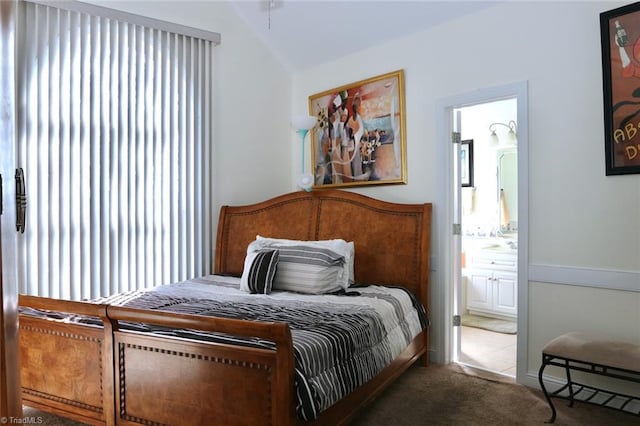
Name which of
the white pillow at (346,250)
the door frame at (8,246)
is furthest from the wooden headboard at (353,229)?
the door frame at (8,246)

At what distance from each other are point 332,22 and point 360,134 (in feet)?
3.18

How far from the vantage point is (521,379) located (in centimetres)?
288

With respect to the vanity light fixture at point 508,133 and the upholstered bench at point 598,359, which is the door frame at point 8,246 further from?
the vanity light fixture at point 508,133

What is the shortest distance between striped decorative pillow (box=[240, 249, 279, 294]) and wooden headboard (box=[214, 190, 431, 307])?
27.3 inches

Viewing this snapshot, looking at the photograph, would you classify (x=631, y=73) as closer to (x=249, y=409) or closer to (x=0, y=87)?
(x=249, y=409)

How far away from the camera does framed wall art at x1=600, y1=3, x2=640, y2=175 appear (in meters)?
2.39

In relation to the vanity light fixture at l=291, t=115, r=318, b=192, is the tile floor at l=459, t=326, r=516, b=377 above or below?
below

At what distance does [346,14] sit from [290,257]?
204 cm

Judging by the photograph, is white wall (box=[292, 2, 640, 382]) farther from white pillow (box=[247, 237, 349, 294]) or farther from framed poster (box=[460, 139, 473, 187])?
framed poster (box=[460, 139, 473, 187])

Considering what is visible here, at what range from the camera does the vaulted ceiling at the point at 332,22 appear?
3.25 metres

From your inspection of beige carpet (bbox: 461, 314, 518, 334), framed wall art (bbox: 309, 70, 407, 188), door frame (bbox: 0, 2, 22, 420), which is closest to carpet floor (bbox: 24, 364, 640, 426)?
beige carpet (bbox: 461, 314, 518, 334)

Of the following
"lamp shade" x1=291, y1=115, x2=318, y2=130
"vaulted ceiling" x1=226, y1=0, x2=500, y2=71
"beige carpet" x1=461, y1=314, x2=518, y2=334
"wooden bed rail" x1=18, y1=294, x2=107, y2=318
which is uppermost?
"vaulted ceiling" x1=226, y1=0, x2=500, y2=71

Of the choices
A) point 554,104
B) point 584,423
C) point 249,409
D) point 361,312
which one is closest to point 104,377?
point 249,409

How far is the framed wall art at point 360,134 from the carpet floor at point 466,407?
1588 mm
